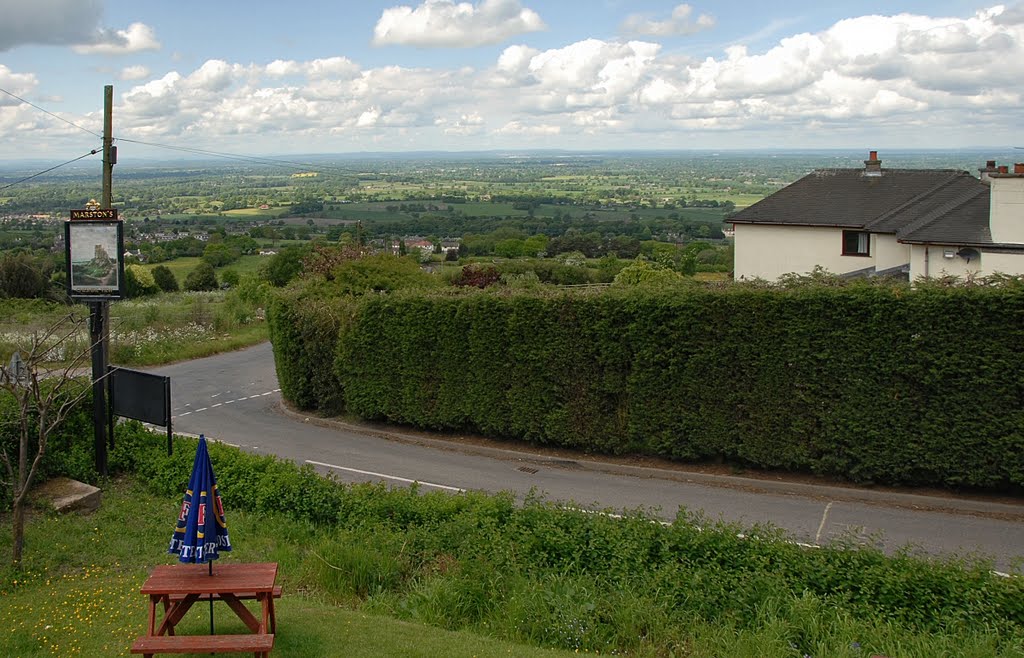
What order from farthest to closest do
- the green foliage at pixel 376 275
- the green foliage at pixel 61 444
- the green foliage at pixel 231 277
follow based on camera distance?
the green foliage at pixel 231 277 < the green foliage at pixel 376 275 < the green foliage at pixel 61 444

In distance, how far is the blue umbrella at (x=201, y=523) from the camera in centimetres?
770

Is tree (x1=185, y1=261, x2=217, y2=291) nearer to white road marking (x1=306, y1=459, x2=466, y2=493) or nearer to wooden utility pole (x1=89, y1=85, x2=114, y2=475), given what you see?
white road marking (x1=306, y1=459, x2=466, y2=493)

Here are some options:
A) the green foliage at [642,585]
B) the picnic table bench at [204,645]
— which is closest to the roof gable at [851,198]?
the green foliage at [642,585]

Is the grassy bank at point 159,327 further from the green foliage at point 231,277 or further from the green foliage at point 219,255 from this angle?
the green foliage at point 219,255

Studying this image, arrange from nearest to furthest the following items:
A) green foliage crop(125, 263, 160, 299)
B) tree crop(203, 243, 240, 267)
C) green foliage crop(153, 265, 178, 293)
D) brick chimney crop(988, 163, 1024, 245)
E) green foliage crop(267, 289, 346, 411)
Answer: green foliage crop(267, 289, 346, 411) → brick chimney crop(988, 163, 1024, 245) → green foliage crop(125, 263, 160, 299) → green foliage crop(153, 265, 178, 293) → tree crop(203, 243, 240, 267)

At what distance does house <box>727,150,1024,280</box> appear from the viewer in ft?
75.7

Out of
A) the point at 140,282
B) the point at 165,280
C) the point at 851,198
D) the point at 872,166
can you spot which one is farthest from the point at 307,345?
the point at 165,280

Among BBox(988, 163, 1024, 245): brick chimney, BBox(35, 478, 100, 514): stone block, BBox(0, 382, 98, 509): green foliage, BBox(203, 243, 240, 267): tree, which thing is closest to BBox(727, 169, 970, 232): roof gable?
BBox(988, 163, 1024, 245): brick chimney

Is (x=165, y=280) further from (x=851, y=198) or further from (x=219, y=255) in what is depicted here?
(x=851, y=198)

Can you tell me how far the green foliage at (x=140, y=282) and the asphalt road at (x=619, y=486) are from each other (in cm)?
2486

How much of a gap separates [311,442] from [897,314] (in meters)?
12.1

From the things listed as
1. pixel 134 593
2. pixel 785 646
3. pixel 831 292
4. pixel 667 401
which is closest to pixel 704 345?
pixel 667 401

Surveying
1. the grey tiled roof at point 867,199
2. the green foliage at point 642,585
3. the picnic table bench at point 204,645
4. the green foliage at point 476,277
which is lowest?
the green foliage at point 642,585

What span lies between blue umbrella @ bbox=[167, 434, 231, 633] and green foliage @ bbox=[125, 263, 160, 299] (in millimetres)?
40939
